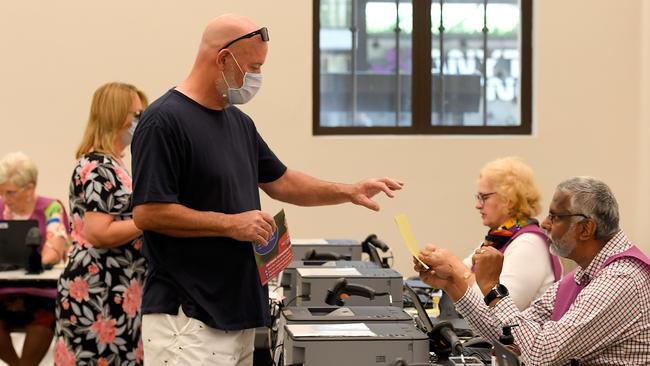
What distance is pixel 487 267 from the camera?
313 centimetres

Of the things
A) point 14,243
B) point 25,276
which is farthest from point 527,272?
point 14,243

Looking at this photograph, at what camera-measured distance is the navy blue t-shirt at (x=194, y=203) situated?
8.25 feet

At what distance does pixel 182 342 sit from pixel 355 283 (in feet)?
3.42

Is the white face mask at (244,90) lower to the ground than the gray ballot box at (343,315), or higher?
higher

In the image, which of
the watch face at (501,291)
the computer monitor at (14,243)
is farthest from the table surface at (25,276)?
the watch face at (501,291)

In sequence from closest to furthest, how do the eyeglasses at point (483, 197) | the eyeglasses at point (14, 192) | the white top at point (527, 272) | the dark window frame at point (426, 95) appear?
the white top at point (527, 272), the eyeglasses at point (483, 197), the eyeglasses at point (14, 192), the dark window frame at point (426, 95)

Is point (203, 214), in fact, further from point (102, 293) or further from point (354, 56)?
point (354, 56)

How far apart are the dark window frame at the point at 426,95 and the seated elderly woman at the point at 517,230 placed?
8.17ft

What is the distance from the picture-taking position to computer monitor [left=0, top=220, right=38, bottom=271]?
16.6ft

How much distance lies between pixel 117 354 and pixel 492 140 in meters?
3.98

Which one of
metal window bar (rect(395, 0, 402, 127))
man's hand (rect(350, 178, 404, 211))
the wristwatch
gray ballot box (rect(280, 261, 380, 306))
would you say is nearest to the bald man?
man's hand (rect(350, 178, 404, 211))

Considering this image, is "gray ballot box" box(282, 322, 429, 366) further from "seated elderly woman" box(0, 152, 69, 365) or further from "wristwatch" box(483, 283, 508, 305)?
"seated elderly woman" box(0, 152, 69, 365)

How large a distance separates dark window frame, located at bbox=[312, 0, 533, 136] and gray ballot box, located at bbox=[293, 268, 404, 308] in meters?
3.29

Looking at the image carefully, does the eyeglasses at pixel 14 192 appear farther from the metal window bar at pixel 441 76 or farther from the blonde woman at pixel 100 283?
the metal window bar at pixel 441 76
